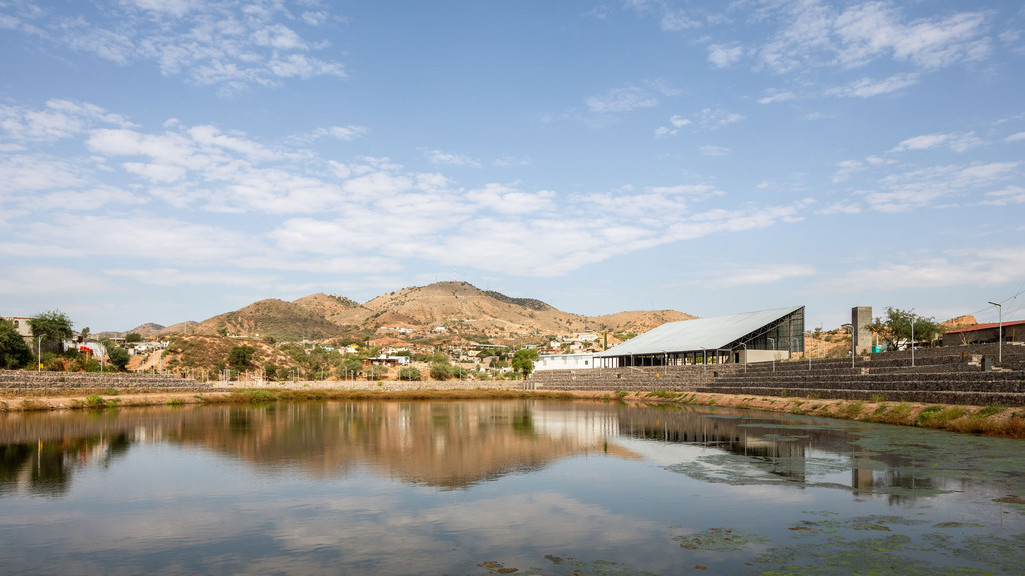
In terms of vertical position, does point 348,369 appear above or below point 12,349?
below

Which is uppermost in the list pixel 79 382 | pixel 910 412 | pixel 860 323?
pixel 860 323

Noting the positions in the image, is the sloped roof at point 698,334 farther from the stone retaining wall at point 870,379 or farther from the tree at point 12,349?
the tree at point 12,349

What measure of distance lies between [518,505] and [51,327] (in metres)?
76.9

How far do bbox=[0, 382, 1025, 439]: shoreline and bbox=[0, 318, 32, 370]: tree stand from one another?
14.3 metres

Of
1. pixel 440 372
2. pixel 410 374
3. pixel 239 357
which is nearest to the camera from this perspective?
pixel 239 357

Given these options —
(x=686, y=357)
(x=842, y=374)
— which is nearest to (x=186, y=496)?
(x=842, y=374)

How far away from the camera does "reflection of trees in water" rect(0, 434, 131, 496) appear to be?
18891 millimetres

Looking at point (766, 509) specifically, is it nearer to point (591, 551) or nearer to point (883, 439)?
point (591, 551)

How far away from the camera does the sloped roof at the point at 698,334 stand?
73688 mm

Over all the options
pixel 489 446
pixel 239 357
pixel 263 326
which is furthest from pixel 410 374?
pixel 263 326

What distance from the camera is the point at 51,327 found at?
73188 millimetres

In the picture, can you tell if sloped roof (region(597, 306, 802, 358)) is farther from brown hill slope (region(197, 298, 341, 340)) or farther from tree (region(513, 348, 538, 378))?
brown hill slope (region(197, 298, 341, 340))

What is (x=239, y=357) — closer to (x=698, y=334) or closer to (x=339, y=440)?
(x=698, y=334)

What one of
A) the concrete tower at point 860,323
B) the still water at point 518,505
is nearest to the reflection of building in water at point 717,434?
the still water at point 518,505
